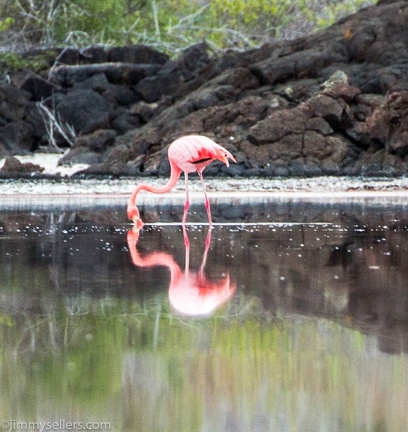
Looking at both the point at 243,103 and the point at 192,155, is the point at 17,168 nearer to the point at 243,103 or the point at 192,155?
the point at 243,103

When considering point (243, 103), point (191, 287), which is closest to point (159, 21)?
point (243, 103)

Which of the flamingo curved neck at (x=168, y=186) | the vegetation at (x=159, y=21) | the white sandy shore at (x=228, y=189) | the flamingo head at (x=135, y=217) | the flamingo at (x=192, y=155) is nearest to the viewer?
the flamingo head at (x=135, y=217)

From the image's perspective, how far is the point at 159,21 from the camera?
4088 cm

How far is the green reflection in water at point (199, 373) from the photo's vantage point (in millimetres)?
4590

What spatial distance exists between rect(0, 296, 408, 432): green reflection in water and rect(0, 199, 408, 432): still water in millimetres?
11

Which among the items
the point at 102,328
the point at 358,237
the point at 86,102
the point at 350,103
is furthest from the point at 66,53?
the point at 102,328

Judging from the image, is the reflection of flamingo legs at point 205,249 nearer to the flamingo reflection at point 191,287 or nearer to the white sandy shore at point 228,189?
the flamingo reflection at point 191,287

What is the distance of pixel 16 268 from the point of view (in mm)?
9906

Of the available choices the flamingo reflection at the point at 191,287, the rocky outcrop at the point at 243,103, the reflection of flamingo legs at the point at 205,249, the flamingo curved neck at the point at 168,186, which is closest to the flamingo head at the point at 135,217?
the reflection of flamingo legs at the point at 205,249

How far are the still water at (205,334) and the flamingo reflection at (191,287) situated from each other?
16 mm

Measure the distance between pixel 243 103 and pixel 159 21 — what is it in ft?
41.9

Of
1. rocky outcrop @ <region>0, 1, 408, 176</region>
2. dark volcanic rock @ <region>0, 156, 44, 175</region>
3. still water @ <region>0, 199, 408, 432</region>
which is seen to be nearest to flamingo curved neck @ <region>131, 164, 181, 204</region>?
still water @ <region>0, 199, 408, 432</region>

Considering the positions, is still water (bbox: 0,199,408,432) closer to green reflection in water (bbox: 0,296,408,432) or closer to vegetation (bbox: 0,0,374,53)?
green reflection in water (bbox: 0,296,408,432)

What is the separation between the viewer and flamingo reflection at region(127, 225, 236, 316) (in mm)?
7594
